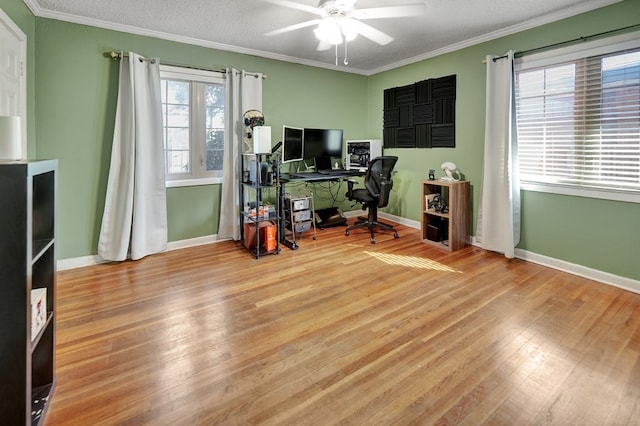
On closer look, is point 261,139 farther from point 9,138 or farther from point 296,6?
point 9,138

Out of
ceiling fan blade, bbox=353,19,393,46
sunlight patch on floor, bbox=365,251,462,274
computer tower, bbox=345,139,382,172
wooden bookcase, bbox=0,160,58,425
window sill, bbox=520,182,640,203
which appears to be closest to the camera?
wooden bookcase, bbox=0,160,58,425

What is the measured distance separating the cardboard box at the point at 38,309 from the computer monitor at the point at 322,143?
3.67 meters

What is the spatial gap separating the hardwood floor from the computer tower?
2160 millimetres

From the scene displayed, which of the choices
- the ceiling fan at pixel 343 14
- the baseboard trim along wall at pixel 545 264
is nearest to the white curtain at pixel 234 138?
the baseboard trim along wall at pixel 545 264

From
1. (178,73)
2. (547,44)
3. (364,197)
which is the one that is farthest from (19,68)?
(547,44)

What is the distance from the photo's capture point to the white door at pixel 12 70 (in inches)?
96.3

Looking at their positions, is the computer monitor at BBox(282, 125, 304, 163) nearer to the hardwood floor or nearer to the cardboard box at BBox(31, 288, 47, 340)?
the hardwood floor

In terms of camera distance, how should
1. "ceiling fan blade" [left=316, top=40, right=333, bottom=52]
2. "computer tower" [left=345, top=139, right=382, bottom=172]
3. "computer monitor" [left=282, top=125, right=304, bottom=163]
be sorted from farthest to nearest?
"computer tower" [left=345, top=139, right=382, bottom=172] < "computer monitor" [left=282, top=125, right=304, bottom=163] < "ceiling fan blade" [left=316, top=40, right=333, bottom=52]

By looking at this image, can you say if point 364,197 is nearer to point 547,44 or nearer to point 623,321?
point 547,44

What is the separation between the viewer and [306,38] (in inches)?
155

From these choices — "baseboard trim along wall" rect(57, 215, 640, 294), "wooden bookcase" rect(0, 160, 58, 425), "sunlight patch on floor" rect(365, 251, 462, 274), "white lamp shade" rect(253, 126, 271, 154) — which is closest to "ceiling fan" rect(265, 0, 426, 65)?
"white lamp shade" rect(253, 126, 271, 154)

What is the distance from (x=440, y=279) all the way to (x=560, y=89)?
2139mm

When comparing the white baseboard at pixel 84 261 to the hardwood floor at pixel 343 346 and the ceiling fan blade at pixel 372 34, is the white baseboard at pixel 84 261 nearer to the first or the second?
the hardwood floor at pixel 343 346

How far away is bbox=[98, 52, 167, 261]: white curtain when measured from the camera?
351 centimetres
